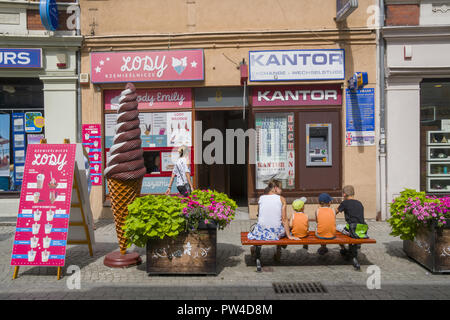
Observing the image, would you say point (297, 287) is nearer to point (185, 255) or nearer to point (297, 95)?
point (185, 255)

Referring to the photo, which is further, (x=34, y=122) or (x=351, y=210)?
(x=34, y=122)

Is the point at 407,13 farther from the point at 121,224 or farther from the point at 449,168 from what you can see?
the point at 121,224

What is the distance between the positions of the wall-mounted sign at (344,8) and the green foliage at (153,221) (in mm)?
5954

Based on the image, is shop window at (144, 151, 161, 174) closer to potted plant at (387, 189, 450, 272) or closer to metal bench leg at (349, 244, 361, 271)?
metal bench leg at (349, 244, 361, 271)

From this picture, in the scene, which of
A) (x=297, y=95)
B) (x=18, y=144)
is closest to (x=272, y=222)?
(x=297, y=95)

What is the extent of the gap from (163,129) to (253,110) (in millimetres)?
2340

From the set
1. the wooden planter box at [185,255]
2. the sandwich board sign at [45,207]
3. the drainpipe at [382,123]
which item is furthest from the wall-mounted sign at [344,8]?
the sandwich board sign at [45,207]

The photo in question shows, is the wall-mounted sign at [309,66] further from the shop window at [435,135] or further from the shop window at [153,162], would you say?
the shop window at [153,162]

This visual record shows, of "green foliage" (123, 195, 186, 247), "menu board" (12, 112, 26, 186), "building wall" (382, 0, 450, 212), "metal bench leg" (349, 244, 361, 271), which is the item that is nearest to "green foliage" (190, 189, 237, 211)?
"green foliage" (123, 195, 186, 247)

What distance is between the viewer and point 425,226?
5.71 metres

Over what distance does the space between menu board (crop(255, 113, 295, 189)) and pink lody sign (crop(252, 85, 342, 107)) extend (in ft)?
1.08

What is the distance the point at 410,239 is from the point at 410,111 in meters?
4.47

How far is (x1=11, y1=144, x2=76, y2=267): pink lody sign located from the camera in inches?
218

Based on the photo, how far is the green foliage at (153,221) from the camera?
17.0 ft
